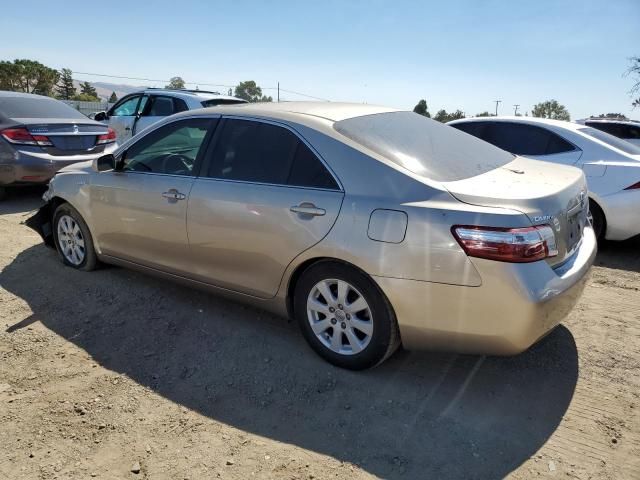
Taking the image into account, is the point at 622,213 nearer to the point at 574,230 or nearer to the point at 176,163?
the point at 574,230

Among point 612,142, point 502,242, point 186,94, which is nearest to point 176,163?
point 502,242

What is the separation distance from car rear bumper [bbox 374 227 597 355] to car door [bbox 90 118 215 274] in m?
1.76

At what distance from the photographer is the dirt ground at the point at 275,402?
246 centimetres

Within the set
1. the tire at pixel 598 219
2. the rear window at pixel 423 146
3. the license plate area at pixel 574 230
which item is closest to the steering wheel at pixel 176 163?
the rear window at pixel 423 146

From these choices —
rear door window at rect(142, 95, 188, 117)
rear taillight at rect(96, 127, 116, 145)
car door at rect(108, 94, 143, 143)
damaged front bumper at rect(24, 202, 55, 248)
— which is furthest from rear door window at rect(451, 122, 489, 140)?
car door at rect(108, 94, 143, 143)

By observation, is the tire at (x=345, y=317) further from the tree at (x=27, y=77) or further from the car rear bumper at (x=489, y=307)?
the tree at (x=27, y=77)

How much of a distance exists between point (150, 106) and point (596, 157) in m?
7.42

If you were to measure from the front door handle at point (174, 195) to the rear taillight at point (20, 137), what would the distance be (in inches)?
168

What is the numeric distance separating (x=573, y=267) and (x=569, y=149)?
3478 millimetres

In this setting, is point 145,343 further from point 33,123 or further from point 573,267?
point 33,123

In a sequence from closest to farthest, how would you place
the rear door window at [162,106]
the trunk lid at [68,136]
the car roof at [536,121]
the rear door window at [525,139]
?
the rear door window at [525,139], the car roof at [536,121], the trunk lid at [68,136], the rear door window at [162,106]

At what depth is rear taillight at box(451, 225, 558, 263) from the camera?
255 cm

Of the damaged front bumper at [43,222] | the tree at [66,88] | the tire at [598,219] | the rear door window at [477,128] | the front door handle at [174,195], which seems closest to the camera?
the front door handle at [174,195]

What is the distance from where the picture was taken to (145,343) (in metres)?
3.56
